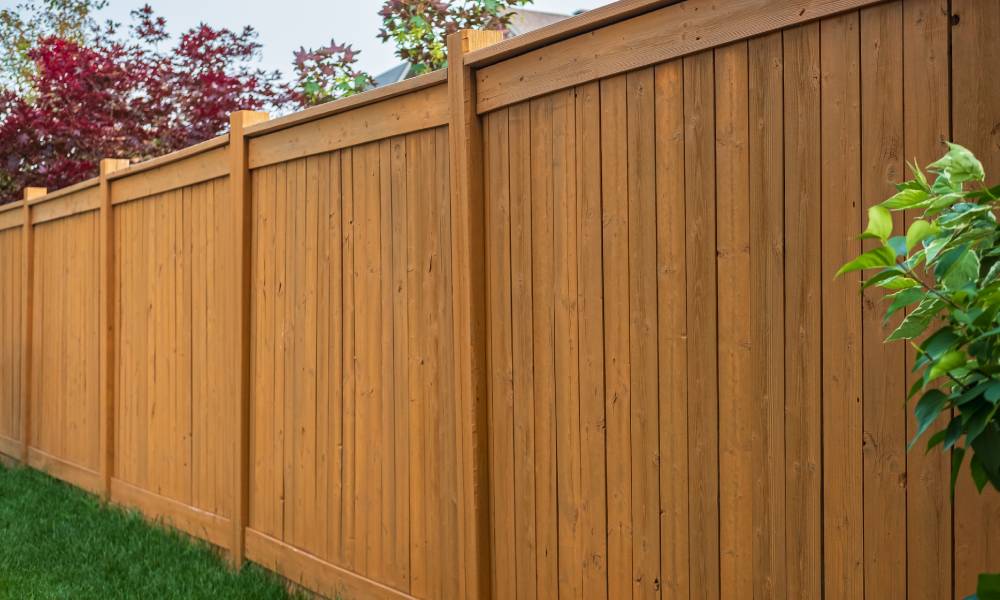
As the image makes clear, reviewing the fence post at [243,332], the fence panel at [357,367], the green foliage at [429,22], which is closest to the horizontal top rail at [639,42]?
the fence panel at [357,367]

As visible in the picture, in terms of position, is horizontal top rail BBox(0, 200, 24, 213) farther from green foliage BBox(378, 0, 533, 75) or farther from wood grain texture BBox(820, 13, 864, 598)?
wood grain texture BBox(820, 13, 864, 598)

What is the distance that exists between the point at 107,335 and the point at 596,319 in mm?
4624

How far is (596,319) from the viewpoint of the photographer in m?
3.06

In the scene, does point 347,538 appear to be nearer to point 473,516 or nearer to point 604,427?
point 473,516

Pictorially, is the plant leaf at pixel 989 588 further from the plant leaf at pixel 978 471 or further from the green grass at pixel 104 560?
the green grass at pixel 104 560

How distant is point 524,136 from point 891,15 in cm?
130

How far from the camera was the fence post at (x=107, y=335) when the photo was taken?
6793mm

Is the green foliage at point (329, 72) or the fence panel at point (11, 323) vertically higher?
the green foliage at point (329, 72)

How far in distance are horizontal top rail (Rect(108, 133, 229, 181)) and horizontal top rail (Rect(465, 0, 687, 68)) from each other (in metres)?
2.19

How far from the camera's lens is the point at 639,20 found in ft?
9.51

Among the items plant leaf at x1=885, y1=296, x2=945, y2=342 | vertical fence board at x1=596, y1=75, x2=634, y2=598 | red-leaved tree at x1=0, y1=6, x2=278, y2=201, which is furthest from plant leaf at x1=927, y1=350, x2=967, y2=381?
red-leaved tree at x1=0, y1=6, x2=278, y2=201

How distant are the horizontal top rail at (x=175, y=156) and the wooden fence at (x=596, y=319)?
51 mm

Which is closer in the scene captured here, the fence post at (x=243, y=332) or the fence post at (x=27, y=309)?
the fence post at (x=243, y=332)

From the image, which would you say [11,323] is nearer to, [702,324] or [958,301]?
[702,324]
